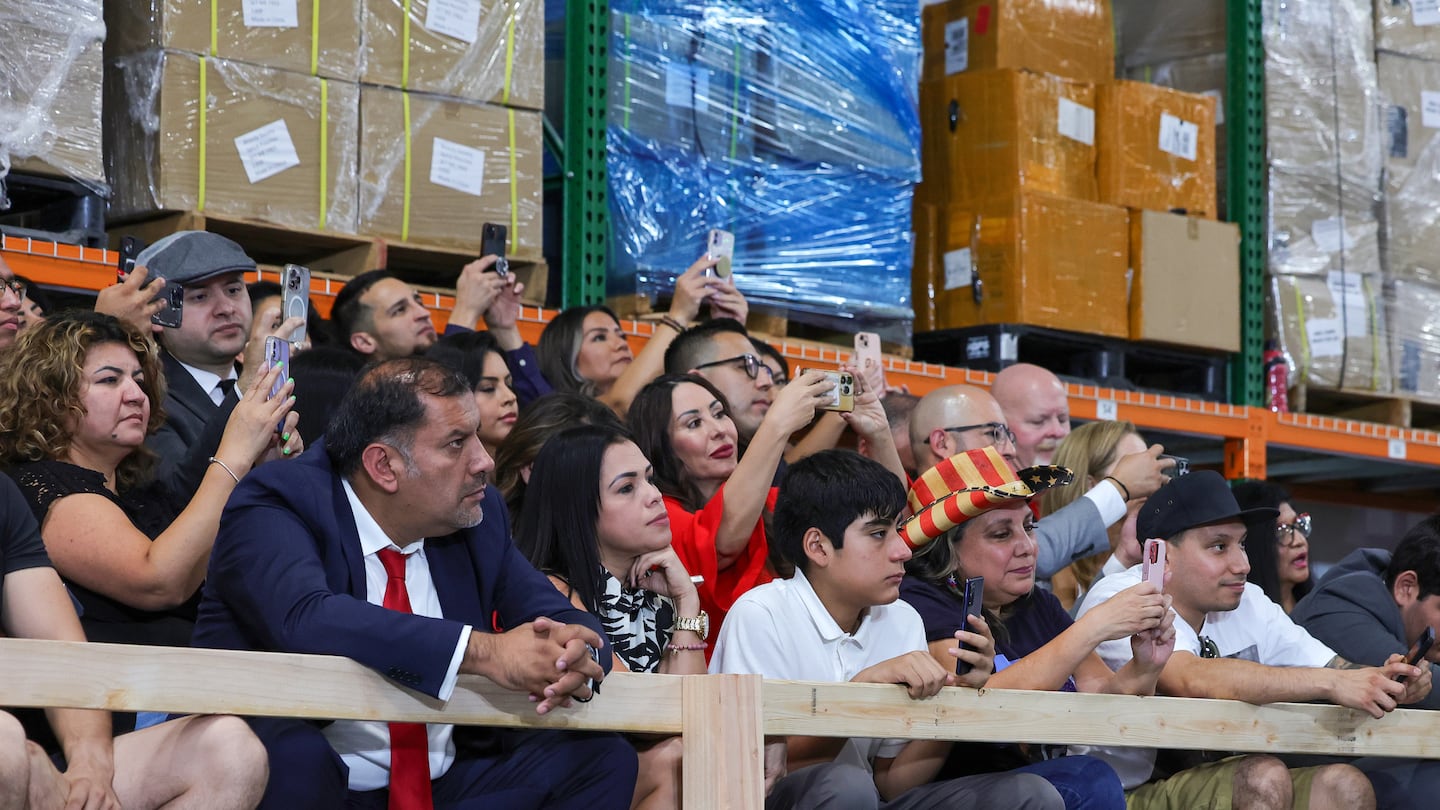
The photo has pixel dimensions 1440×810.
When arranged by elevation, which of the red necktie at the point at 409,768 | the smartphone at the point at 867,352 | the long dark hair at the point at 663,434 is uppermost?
the smartphone at the point at 867,352

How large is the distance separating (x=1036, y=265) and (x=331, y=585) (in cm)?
399

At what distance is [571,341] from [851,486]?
1.68 m

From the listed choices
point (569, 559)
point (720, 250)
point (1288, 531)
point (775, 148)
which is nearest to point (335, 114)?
point (720, 250)

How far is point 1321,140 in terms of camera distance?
282 inches

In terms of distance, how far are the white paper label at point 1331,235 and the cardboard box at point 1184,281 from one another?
36 cm

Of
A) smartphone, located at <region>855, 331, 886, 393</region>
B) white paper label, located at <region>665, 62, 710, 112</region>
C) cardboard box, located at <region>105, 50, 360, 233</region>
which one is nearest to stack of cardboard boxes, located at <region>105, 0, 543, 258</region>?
cardboard box, located at <region>105, 50, 360, 233</region>

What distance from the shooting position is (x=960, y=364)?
→ 6660mm

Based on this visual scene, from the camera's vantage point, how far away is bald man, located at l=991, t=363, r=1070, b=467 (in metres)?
5.55

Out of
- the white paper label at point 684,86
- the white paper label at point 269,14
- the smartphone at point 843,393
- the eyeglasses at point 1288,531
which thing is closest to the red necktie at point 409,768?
the smartphone at point 843,393

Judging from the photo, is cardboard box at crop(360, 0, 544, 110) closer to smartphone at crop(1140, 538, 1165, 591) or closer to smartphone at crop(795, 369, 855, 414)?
smartphone at crop(795, 369, 855, 414)

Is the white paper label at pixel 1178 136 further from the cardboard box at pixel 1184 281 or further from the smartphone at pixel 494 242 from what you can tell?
the smartphone at pixel 494 242

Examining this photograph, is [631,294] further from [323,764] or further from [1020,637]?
[323,764]

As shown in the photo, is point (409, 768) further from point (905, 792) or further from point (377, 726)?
point (905, 792)

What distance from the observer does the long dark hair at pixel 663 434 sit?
4359 mm
